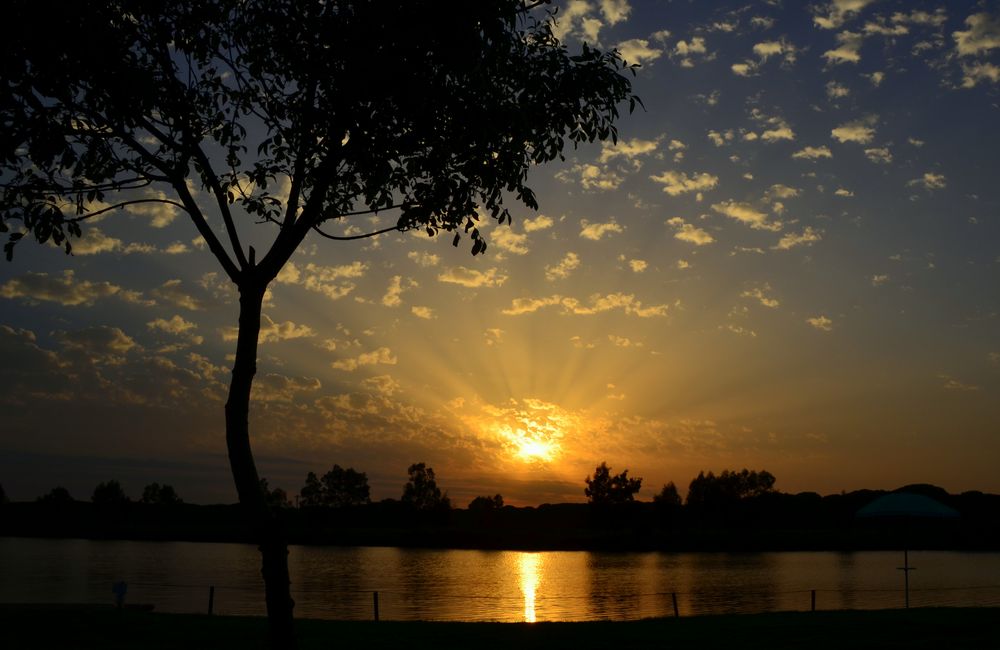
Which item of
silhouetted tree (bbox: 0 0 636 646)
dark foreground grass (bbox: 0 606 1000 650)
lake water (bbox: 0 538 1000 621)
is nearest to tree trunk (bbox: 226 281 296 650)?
silhouetted tree (bbox: 0 0 636 646)

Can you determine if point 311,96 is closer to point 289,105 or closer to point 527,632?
point 289,105

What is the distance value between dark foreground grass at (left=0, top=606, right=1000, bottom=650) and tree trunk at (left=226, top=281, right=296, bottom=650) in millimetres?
10386

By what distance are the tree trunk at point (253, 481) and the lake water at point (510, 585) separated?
26637 mm

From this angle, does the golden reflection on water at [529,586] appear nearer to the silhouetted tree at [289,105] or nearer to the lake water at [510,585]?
the lake water at [510,585]

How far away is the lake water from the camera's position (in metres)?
67.9

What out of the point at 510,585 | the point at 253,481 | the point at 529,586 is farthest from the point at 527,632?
the point at 529,586

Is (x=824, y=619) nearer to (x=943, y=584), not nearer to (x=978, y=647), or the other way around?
(x=978, y=647)

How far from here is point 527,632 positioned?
92.9ft

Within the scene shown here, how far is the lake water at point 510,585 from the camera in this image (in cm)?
6794

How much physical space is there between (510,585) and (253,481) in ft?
298

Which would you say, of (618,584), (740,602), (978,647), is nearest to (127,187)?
(978,647)

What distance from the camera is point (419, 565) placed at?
14338 centimetres

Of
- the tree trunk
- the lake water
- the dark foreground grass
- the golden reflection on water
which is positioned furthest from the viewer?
the lake water

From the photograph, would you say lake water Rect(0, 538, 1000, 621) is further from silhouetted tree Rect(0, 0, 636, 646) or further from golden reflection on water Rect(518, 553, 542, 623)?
silhouetted tree Rect(0, 0, 636, 646)
